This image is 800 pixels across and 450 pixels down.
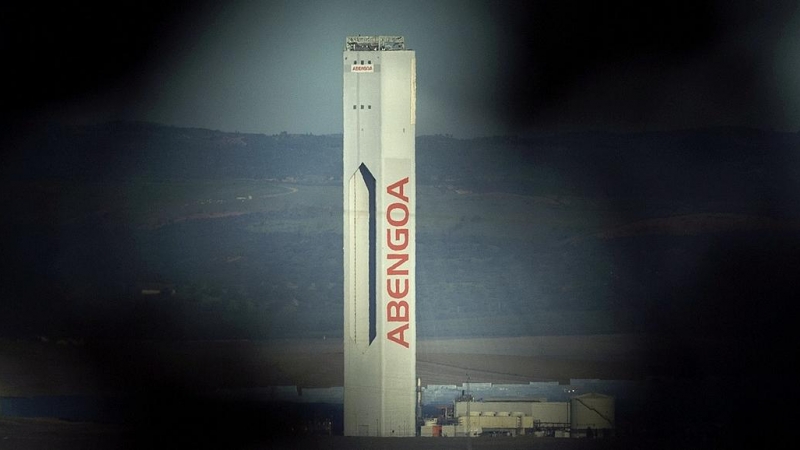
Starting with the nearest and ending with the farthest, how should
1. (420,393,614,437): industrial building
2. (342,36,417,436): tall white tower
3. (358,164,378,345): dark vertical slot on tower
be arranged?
(342,36,417,436): tall white tower
(358,164,378,345): dark vertical slot on tower
(420,393,614,437): industrial building

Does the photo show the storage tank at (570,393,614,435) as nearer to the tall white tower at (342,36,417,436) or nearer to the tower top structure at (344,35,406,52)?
the tall white tower at (342,36,417,436)

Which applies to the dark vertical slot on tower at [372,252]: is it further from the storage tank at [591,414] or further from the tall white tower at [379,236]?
the storage tank at [591,414]

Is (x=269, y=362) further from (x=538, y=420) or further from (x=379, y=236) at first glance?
(x=538, y=420)

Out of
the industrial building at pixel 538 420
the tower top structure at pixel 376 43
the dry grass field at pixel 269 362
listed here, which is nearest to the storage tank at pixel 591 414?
the industrial building at pixel 538 420

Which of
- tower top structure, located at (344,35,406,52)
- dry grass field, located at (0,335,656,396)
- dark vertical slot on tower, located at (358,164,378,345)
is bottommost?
dry grass field, located at (0,335,656,396)

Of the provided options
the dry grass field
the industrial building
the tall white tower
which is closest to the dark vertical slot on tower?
the tall white tower

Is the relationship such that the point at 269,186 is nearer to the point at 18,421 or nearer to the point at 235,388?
the point at 235,388
